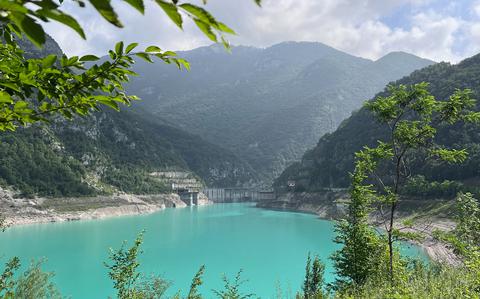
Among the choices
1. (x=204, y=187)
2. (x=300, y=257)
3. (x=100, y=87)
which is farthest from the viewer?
(x=204, y=187)

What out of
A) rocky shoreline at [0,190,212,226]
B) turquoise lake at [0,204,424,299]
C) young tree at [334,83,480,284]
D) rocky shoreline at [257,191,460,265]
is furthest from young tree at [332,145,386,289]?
rocky shoreline at [0,190,212,226]

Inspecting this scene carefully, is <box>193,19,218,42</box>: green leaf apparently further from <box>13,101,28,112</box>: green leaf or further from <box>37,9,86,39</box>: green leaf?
<box>13,101,28,112</box>: green leaf

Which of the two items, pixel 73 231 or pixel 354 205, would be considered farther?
pixel 73 231

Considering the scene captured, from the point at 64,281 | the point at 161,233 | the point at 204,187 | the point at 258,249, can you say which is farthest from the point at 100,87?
the point at 204,187

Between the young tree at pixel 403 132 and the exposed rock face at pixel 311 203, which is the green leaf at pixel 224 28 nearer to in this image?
the young tree at pixel 403 132

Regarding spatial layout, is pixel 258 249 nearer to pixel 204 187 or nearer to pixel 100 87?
pixel 100 87

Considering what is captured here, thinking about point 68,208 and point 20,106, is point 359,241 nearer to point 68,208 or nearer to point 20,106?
point 20,106
